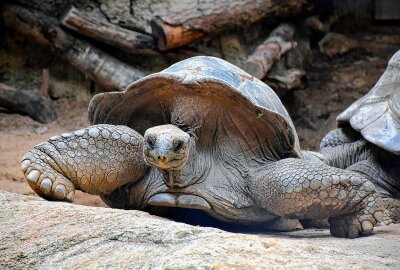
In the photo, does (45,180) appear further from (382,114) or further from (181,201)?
(382,114)

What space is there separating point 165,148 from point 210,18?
398 centimetres

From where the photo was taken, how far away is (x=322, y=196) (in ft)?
11.3

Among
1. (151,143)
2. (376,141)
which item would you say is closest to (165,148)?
(151,143)

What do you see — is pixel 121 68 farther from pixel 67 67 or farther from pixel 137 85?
pixel 137 85

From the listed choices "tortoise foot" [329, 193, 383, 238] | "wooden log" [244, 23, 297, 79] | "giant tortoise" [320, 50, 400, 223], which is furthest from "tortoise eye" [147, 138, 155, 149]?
"wooden log" [244, 23, 297, 79]

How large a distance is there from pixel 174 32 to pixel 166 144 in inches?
143

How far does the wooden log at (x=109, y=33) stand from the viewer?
7055mm

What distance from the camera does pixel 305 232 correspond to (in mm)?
3777

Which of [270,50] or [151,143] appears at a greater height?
[270,50]

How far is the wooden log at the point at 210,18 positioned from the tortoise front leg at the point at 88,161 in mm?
3173

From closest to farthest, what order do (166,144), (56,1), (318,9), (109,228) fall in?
1. (109,228)
2. (166,144)
3. (56,1)
4. (318,9)

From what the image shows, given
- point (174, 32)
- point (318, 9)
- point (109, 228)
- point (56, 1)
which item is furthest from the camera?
point (318, 9)

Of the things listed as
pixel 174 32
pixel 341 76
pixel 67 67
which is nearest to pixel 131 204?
pixel 174 32

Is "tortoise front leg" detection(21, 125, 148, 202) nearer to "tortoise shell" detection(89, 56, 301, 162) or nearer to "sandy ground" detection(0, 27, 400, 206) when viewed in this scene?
"tortoise shell" detection(89, 56, 301, 162)
